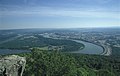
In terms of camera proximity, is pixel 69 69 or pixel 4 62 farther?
pixel 69 69

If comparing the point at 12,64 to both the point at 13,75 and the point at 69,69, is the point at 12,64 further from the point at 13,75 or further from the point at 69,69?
the point at 69,69

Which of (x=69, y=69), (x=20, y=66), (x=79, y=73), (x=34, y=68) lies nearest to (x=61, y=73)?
(x=69, y=69)

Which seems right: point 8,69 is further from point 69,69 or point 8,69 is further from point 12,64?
point 69,69

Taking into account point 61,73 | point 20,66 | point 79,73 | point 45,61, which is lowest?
point 79,73

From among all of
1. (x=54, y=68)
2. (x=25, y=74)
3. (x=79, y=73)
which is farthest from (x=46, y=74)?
(x=79, y=73)

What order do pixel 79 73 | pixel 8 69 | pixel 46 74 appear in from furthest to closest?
pixel 79 73
pixel 46 74
pixel 8 69

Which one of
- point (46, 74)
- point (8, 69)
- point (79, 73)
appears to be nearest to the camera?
point (8, 69)

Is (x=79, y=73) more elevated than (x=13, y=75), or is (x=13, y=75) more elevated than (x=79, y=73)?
(x=13, y=75)
